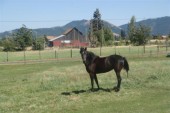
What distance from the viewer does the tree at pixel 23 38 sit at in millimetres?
109250

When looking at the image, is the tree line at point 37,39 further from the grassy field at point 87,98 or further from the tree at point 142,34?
the grassy field at point 87,98

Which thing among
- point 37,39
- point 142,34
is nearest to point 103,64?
point 37,39

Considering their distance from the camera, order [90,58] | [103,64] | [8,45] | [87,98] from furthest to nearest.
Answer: [8,45]
[103,64]
[90,58]
[87,98]

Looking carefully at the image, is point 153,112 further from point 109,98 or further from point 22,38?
point 22,38

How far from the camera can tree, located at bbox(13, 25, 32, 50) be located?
109 meters

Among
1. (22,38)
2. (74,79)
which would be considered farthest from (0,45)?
(74,79)

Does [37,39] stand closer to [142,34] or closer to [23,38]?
[23,38]

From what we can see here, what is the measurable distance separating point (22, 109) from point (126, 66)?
587 centimetres

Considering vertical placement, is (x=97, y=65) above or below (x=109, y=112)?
above

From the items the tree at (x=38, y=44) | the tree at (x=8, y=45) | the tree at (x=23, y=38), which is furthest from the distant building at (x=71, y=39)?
the tree at (x=8, y=45)

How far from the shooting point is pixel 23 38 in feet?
367

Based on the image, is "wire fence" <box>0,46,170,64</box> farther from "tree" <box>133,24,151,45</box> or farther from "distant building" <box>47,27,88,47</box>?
"distant building" <box>47,27,88,47</box>

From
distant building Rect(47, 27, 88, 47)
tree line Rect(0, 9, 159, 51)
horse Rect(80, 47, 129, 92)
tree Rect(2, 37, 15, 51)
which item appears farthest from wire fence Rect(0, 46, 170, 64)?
distant building Rect(47, 27, 88, 47)

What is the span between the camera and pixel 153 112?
11766 mm
